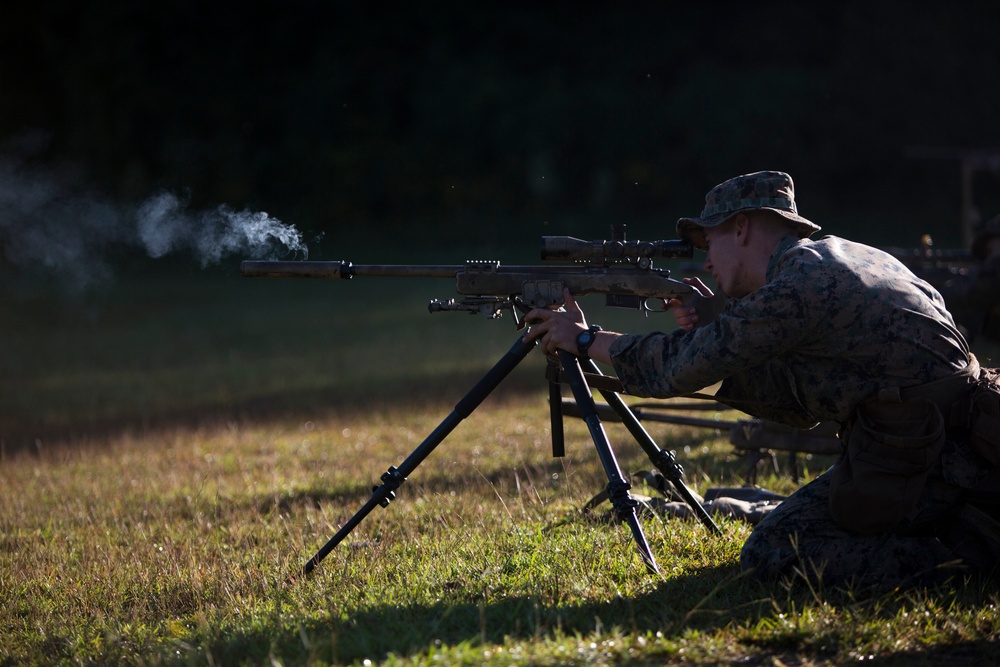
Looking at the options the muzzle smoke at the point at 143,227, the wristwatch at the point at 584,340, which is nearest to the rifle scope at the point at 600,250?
the wristwatch at the point at 584,340

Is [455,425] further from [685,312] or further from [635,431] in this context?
[685,312]

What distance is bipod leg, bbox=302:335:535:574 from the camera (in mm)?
5188

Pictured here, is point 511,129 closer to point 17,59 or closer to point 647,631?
point 17,59

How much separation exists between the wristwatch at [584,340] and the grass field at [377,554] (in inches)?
39.3

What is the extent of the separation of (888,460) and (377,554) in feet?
8.57

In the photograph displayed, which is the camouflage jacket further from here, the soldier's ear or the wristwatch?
the wristwatch

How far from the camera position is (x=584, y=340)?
16.8 feet

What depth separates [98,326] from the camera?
22.7 m

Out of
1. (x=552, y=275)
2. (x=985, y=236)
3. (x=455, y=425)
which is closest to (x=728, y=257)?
(x=552, y=275)

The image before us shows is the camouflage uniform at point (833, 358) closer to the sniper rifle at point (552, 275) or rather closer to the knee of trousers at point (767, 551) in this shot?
the knee of trousers at point (767, 551)

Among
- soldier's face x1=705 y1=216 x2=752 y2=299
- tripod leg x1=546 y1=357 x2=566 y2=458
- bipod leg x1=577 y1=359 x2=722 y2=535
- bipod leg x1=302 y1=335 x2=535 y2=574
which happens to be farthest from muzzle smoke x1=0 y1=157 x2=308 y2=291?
soldier's face x1=705 y1=216 x2=752 y2=299

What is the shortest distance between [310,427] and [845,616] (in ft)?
23.9

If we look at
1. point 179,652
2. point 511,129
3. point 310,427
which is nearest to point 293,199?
point 511,129

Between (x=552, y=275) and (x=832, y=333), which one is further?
(x=552, y=275)
